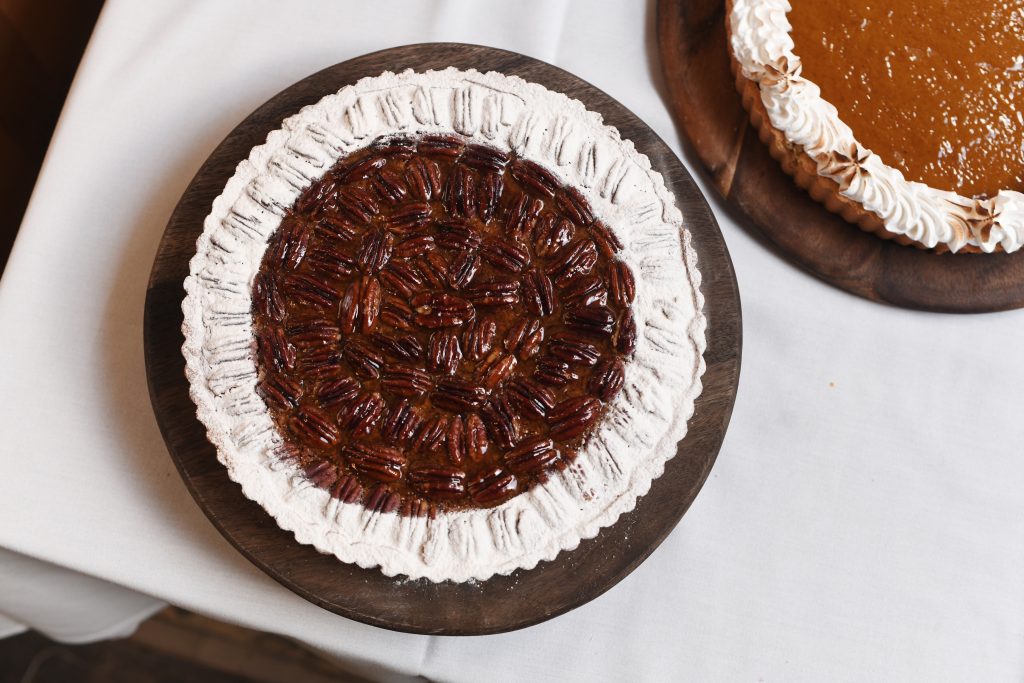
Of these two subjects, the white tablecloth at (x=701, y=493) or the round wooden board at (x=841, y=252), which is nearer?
the white tablecloth at (x=701, y=493)

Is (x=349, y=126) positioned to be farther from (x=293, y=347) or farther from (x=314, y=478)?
(x=314, y=478)

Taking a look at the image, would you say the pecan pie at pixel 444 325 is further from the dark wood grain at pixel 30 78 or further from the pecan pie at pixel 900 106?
the dark wood grain at pixel 30 78

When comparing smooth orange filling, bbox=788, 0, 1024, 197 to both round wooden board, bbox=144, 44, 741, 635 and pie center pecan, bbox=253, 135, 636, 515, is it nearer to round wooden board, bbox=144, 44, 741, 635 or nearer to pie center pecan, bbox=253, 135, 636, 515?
round wooden board, bbox=144, 44, 741, 635

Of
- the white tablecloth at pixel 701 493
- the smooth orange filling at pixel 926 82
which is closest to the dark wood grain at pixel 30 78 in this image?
the white tablecloth at pixel 701 493

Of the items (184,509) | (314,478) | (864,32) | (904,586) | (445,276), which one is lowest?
(184,509)

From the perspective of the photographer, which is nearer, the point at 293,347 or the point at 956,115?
the point at 293,347

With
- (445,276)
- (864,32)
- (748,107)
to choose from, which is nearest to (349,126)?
(445,276)

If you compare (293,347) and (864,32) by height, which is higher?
(864,32)
